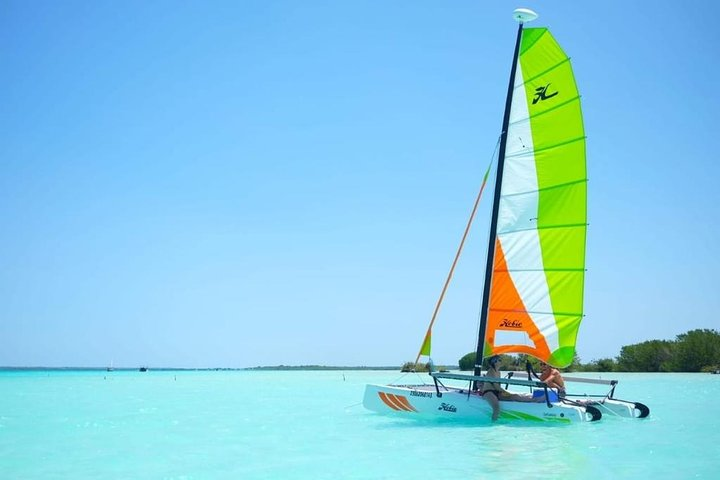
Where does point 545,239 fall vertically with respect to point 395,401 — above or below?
above

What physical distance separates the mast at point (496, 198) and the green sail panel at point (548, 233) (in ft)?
0.52

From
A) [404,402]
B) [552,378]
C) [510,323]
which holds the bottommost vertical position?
[404,402]

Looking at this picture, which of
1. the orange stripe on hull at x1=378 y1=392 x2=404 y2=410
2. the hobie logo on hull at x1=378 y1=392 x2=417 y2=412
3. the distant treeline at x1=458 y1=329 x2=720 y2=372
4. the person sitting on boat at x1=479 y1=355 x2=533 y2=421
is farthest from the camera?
the distant treeline at x1=458 y1=329 x2=720 y2=372

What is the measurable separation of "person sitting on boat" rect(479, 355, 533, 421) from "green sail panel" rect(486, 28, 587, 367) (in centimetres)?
71

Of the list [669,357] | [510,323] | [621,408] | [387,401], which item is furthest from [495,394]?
[669,357]

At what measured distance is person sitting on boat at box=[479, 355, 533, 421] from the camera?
16156mm

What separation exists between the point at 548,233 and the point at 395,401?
6.14m

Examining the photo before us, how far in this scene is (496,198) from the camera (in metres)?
18.2

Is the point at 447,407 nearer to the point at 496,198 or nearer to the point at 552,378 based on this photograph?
the point at 552,378

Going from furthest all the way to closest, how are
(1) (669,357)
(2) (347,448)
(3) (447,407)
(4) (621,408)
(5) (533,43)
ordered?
(1) (669,357) < (5) (533,43) < (4) (621,408) < (3) (447,407) < (2) (347,448)

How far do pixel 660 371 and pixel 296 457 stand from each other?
5844cm

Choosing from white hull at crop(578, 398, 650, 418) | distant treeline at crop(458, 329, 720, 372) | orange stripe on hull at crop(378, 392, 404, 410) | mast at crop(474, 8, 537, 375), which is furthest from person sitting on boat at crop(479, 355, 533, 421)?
distant treeline at crop(458, 329, 720, 372)

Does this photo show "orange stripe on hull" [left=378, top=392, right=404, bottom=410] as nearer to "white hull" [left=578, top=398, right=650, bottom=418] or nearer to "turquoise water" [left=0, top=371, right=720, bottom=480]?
"turquoise water" [left=0, top=371, right=720, bottom=480]

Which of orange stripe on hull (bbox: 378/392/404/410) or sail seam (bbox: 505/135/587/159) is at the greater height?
sail seam (bbox: 505/135/587/159)
